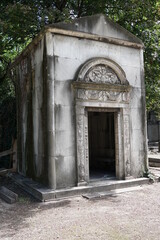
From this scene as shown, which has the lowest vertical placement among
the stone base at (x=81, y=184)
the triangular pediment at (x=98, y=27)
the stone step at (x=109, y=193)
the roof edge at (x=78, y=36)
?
the stone step at (x=109, y=193)

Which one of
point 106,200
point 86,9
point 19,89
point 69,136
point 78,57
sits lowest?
point 106,200

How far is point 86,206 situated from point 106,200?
2.40 ft

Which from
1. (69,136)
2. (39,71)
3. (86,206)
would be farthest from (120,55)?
(86,206)

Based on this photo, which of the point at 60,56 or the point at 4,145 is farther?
the point at 4,145

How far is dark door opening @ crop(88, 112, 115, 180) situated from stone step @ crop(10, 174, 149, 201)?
2.23m

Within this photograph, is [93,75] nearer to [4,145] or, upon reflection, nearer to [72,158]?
[72,158]

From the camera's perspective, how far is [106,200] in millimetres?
6508

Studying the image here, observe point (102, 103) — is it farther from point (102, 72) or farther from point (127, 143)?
point (127, 143)

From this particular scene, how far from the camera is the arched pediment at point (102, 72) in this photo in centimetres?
745

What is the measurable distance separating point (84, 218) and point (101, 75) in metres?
4.41

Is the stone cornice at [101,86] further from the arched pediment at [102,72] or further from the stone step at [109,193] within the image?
the stone step at [109,193]

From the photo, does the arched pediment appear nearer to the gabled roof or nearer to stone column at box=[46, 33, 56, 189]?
the gabled roof

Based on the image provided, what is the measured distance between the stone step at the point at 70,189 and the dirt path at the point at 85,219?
258mm

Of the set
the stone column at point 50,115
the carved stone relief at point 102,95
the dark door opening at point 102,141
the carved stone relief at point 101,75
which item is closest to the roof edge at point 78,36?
the stone column at point 50,115
